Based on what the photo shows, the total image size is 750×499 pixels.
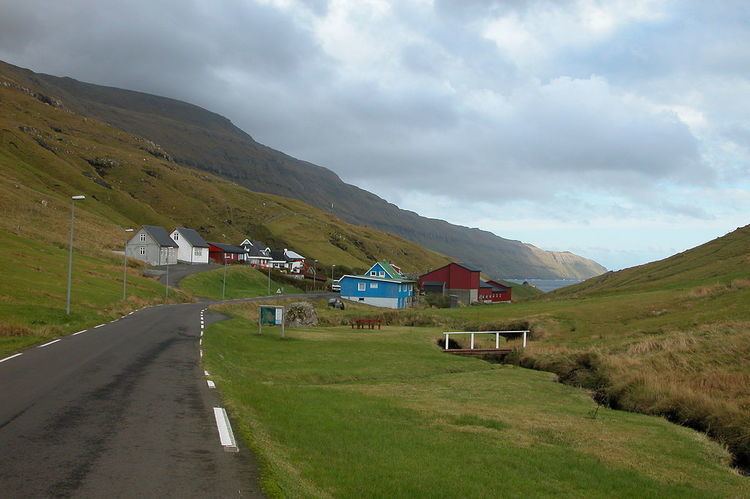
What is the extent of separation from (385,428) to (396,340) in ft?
105

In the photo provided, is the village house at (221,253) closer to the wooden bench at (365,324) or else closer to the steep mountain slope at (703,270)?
the steep mountain slope at (703,270)

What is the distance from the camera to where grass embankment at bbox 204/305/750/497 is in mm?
12547

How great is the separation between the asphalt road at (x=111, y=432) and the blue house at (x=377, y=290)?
309 ft

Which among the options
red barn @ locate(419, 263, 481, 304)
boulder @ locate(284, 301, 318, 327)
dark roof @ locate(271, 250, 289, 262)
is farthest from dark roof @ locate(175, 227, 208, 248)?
boulder @ locate(284, 301, 318, 327)

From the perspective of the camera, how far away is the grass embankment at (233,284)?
338 feet

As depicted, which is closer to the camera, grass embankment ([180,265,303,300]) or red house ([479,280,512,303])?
grass embankment ([180,265,303,300])

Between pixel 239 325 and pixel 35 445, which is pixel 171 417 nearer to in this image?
pixel 35 445

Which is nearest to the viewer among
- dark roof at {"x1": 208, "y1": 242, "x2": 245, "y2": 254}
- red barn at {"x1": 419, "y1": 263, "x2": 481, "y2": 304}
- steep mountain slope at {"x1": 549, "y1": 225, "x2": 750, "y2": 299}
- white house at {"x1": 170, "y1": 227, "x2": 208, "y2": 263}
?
steep mountain slope at {"x1": 549, "y1": 225, "x2": 750, "y2": 299}

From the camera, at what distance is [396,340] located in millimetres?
49312

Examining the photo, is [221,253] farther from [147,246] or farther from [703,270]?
[703,270]

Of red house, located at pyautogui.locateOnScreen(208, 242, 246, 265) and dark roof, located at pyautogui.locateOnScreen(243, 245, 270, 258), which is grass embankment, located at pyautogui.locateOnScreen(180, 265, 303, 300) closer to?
red house, located at pyautogui.locateOnScreen(208, 242, 246, 265)

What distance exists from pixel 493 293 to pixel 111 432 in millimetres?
150959

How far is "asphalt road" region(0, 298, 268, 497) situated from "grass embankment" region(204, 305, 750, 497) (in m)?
0.95

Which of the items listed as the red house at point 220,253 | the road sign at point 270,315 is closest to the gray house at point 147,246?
the red house at point 220,253
